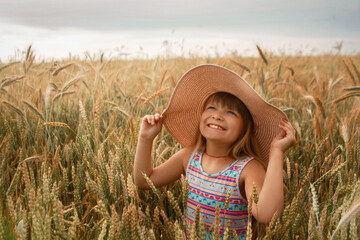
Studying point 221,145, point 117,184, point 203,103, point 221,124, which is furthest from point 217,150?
point 117,184

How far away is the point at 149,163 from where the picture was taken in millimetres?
1484

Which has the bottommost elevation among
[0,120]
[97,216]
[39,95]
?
[97,216]

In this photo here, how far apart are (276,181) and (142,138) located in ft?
1.94

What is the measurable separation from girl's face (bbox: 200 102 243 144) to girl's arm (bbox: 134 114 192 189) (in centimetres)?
22

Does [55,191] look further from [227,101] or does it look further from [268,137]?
[268,137]

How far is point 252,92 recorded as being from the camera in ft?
4.31

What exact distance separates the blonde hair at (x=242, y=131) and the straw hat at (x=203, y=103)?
3cm

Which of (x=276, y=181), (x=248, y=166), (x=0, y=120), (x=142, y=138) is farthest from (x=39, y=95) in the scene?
(x=276, y=181)

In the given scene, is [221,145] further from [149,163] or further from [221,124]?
[149,163]

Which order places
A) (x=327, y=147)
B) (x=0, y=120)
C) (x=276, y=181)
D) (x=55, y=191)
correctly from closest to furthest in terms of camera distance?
(x=55, y=191)
(x=276, y=181)
(x=327, y=147)
(x=0, y=120)

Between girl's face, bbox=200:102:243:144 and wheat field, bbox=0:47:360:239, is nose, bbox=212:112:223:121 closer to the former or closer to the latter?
girl's face, bbox=200:102:243:144

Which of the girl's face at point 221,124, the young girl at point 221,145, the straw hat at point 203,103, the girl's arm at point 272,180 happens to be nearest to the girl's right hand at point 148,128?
the young girl at point 221,145

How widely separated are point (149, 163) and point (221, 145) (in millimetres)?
322

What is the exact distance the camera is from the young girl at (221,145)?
1351mm
